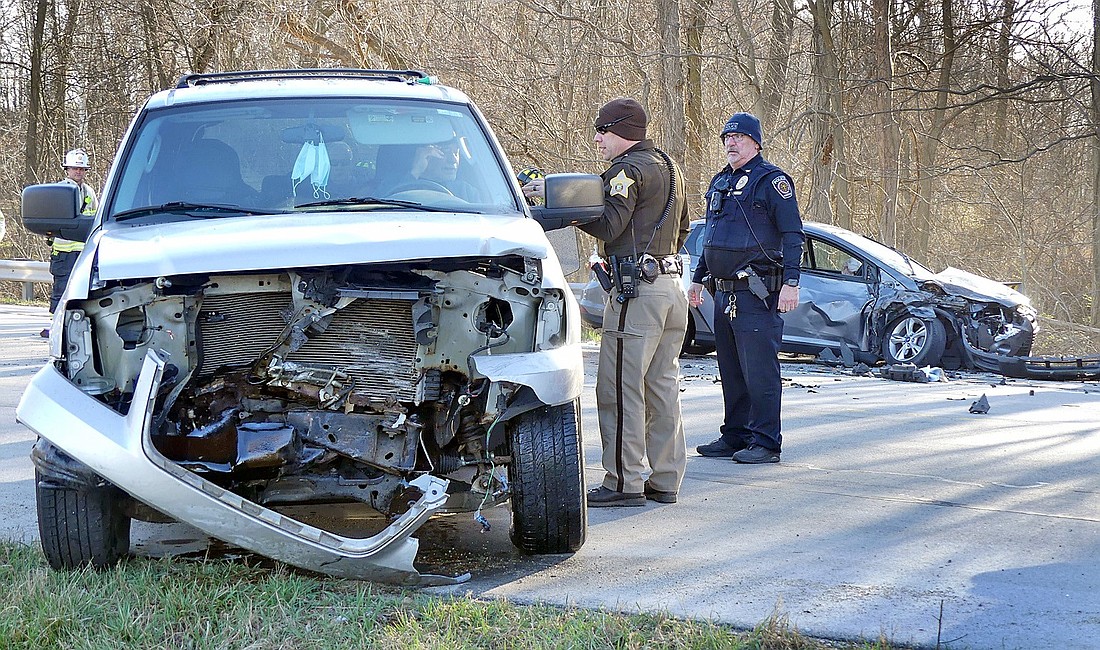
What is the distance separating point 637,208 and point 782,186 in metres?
1.24

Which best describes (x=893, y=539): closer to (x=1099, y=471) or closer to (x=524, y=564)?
(x=524, y=564)

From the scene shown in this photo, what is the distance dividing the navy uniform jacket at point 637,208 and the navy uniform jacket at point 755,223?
941 mm

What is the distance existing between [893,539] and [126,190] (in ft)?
11.9

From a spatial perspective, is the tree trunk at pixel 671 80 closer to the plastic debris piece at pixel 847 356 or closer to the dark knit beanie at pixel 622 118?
the plastic debris piece at pixel 847 356

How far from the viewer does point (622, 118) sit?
5.65m

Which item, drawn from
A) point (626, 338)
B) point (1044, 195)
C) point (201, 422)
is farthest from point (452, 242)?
point (1044, 195)

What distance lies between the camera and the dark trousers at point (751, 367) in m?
6.60

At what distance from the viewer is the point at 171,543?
493 cm

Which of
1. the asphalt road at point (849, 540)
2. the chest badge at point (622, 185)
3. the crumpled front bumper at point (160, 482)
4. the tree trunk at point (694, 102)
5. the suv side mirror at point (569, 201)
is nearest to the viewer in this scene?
the crumpled front bumper at point (160, 482)

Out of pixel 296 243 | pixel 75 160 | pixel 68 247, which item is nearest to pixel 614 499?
pixel 296 243

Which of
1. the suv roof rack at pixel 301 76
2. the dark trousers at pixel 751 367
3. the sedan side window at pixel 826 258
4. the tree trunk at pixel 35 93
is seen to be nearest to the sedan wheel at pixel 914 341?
the sedan side window at pixel 826 258

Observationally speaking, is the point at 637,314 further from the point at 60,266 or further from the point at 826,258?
the point at 60,266

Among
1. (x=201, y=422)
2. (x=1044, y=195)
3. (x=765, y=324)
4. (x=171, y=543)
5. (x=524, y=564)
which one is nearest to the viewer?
(x=201, y=422)

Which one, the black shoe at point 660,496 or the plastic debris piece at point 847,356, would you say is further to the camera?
the plastic debris piece at point 847,356
